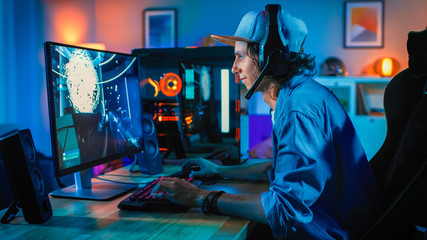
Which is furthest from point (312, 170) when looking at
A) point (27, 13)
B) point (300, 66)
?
point (27, 13)

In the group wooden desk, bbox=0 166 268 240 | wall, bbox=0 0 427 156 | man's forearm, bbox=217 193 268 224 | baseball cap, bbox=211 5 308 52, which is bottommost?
wooden desk, bbox=0 166 268 240

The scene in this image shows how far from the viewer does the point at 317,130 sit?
2.97 feet

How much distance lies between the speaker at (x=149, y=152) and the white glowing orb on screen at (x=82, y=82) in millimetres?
399

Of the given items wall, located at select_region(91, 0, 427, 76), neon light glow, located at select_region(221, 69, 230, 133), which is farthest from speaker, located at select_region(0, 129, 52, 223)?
wall, located at select_region(91, 0, 427, 76)

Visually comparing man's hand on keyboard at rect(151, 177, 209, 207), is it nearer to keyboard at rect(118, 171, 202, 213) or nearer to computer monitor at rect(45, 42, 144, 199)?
keyboard at rect(118, 171, 202, 213)

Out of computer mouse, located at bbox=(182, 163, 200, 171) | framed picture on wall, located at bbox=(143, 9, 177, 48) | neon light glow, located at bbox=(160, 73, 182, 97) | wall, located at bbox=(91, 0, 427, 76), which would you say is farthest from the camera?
framed picture on wall, located at bbox=(143, 9, 177, 48)

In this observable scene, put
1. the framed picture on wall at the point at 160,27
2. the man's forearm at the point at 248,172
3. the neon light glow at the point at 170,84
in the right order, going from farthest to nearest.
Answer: the framed picture on wall at the point at 160,27
the neon light glow at the point at 170,84
the man's forearm at the point at 248,172

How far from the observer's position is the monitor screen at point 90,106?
1.03 metres

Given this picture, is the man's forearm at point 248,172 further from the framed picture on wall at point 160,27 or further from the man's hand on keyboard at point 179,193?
the framed picture on wall at point 160,27

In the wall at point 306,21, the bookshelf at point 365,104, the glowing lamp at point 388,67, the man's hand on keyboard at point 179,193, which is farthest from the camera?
the wall at point 306,21

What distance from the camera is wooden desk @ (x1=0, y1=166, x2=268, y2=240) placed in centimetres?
85

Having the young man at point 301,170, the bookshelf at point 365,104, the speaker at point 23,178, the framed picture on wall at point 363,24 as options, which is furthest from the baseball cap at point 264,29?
the framed picture on wall at point 363,24

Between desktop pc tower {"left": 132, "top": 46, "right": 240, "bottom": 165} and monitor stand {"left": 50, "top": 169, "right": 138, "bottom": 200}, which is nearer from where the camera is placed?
monitor stand {"left": 50, "top": 169, "right": 138, "bottom": 200}

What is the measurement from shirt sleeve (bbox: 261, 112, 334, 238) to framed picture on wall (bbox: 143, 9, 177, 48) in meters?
4.28
